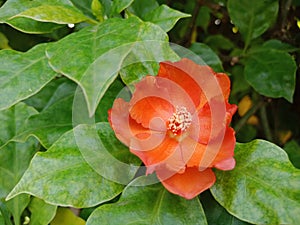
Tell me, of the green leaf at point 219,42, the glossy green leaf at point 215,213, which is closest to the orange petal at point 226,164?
the glossy green leaf at point 215,213

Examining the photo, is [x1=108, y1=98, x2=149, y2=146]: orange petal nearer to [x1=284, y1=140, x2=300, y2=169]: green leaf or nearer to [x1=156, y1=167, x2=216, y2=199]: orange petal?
[x1=156, y1=167, x2=216, y2=199]: orange petal

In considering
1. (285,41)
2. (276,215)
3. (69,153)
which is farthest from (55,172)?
(285,41)

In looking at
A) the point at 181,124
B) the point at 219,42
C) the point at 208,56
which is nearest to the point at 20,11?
the point at 181,124

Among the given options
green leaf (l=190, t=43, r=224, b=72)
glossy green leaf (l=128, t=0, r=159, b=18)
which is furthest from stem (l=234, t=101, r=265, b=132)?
glossy green leaf (l=128, t=0, r=159, b=18)

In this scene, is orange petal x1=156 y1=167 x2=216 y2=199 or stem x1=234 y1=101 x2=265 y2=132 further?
stem x1=234 y1=101 x2=265 y2=132

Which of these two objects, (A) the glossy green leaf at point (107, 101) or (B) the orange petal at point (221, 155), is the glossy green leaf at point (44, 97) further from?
(B) the orange petal at point (221, 155)

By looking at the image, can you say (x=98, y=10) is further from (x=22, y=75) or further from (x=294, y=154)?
(x=294, y=154)
